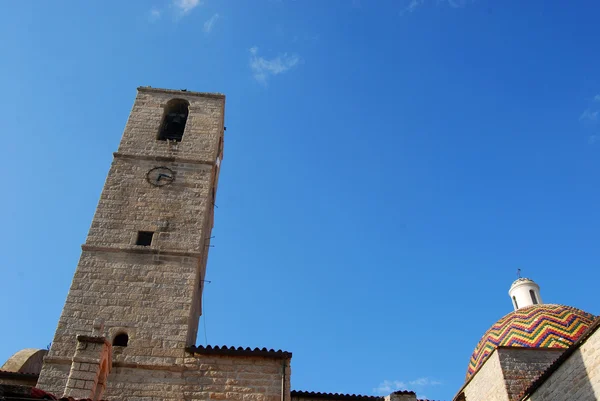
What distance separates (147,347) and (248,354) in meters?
1.74

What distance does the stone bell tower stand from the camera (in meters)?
9.55

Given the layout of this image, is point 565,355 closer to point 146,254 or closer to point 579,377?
point 579,377

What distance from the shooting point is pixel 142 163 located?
12750 mm

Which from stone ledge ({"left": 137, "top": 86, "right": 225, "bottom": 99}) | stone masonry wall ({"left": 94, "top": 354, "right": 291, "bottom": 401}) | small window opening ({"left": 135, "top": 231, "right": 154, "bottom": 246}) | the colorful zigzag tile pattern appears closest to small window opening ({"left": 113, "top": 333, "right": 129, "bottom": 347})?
stone masonry wall ({"left": 94, "top": 354, "right": 291, "bottom": 401})

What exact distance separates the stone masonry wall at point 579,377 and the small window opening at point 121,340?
7227mm

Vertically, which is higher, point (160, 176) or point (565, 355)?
point (160, 176)

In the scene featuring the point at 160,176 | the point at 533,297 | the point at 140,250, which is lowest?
the point at 140,250

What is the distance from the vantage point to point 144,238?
37.5 ft

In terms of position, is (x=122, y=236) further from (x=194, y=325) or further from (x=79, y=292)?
(x=194, y=325)

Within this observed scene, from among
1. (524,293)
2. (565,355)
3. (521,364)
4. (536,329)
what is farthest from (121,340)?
(524,293)

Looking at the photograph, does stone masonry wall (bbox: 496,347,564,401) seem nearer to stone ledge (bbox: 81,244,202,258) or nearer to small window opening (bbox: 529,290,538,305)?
small window opening (bbox: 529,290,538,305)

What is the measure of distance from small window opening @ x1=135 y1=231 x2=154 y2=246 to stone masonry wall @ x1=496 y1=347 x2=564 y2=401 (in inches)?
302

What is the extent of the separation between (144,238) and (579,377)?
812 cm

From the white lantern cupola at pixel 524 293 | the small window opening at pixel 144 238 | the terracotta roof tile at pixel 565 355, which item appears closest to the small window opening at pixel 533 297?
the white lantern cupola at pixel 524 293
